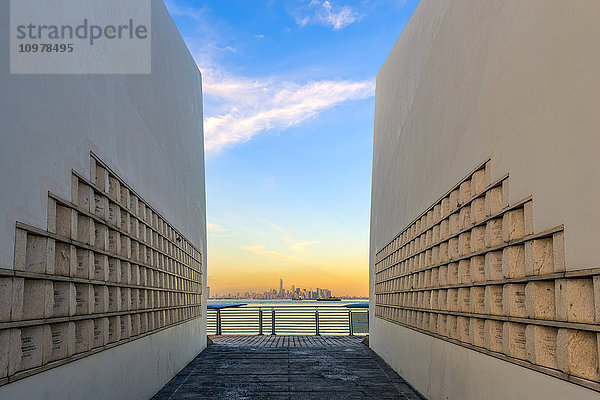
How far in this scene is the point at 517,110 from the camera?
4184 mm

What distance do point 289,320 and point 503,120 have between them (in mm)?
16530

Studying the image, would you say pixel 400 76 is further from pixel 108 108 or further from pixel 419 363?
pixel 108 108

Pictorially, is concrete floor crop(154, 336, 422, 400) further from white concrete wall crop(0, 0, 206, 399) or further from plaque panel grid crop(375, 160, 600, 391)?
plaque panel grid crop(375, 160, 600, 391)

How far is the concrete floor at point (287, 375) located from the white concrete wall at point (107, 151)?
0.48m

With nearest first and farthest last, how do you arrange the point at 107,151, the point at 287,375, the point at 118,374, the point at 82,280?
1. the point at 82,280
2. the point at 107,151
3. the point at 118,374
4. the point at 287,375

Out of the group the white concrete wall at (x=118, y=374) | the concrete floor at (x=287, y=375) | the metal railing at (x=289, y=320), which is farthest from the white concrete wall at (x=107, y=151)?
the metal railing at (x=289, y=320)

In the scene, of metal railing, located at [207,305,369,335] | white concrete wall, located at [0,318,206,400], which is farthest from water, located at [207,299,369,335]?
white concrete wall, located at [0,318,206,400]

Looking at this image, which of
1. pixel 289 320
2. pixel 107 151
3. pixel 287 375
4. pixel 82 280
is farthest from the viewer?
pixel 289 320

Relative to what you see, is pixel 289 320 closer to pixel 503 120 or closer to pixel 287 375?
pixel 287 375

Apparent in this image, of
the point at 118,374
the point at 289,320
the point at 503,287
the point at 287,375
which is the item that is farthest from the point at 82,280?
the point at 289,320

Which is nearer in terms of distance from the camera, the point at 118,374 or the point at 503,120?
the point at 503,120

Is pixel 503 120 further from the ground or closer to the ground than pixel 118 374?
further from the ground

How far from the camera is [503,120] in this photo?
4492 mm

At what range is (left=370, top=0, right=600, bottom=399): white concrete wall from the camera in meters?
3.16
